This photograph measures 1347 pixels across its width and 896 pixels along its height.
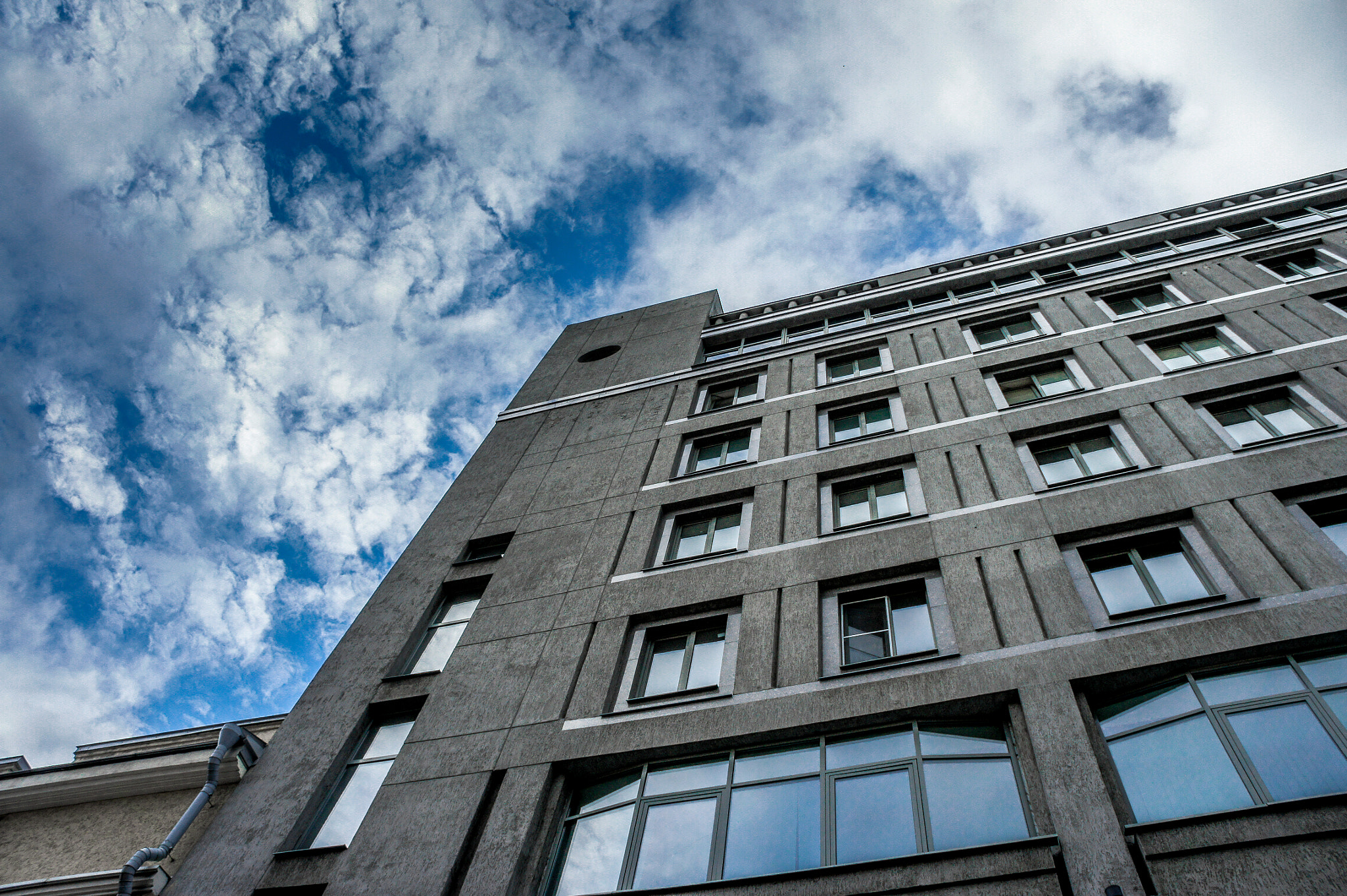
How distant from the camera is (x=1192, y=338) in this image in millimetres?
19562

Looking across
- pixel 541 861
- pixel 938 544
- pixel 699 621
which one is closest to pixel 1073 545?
pixel 938 544

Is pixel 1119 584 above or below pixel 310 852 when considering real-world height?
above

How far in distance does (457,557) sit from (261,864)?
786 centimetres

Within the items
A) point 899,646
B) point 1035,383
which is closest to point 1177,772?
point 899,646

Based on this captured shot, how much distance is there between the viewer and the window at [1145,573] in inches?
492

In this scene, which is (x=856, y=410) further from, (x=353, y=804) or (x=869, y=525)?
(x=353, y=804)

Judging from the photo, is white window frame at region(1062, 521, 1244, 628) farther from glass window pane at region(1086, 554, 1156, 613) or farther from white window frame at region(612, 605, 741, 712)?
white window frame at region(612, 605, 741, 712)

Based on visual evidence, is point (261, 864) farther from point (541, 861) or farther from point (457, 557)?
point (457, 557)

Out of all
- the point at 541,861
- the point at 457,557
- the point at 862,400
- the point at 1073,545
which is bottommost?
the point at 541,861

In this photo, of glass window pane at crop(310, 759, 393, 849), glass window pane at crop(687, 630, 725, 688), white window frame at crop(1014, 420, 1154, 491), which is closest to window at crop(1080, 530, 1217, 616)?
white window frame at crop(1014, 420, 1154, 491)

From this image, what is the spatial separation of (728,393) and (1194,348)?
12.1 meters

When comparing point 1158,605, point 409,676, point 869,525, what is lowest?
point 409,676

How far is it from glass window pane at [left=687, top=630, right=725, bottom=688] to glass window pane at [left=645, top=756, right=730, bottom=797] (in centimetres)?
140

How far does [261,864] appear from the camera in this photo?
1267 cm
